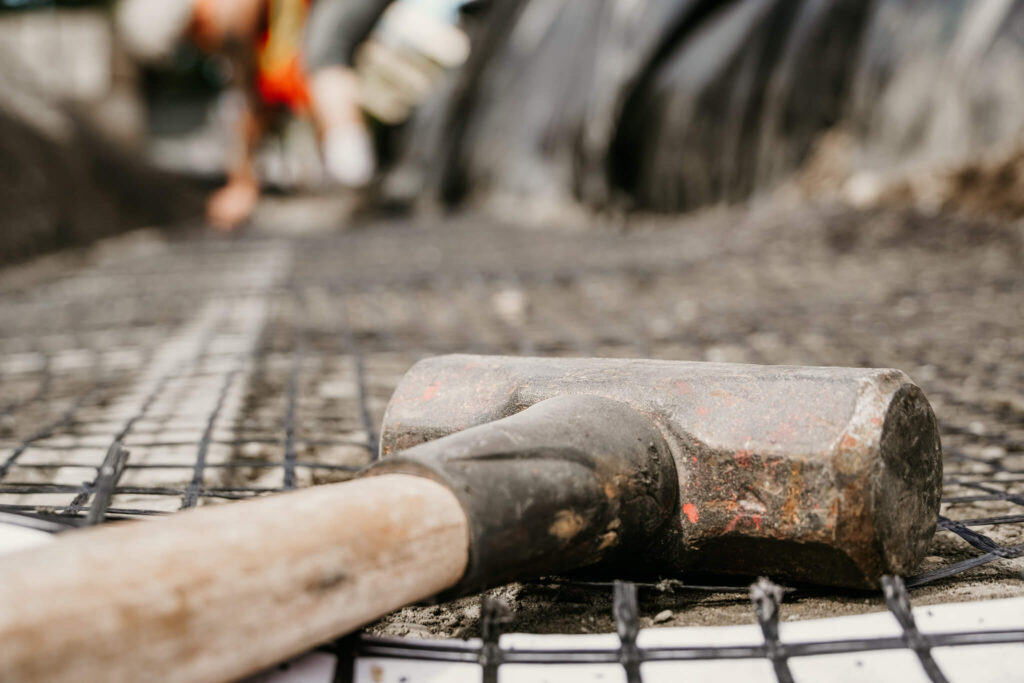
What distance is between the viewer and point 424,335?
2076 millimetres

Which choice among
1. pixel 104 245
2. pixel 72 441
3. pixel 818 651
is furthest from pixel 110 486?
pixel 104 245

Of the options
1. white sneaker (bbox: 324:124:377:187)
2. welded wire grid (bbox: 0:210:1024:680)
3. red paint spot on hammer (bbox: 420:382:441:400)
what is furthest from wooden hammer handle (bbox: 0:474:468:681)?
white sneaker (bbox: 324:124:377:187)

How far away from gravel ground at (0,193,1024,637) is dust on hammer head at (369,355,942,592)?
70 mm

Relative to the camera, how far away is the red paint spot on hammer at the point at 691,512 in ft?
2.26

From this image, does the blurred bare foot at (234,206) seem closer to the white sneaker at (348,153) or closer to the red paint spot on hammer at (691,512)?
the white sneaker at (348,153)

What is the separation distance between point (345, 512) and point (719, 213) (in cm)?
351

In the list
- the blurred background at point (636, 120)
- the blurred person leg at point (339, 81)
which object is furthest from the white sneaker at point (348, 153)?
the blurred background at point (636, 120)

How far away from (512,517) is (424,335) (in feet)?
5.00

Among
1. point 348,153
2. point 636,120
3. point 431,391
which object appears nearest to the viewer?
point 431,391

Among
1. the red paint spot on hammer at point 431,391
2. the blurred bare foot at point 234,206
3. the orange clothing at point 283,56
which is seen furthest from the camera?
the orange clothing at point 283,56

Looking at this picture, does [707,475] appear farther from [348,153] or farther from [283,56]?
[283,56]

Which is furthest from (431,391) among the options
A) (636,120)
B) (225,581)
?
(636,120)

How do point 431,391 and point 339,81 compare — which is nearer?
point 431,391

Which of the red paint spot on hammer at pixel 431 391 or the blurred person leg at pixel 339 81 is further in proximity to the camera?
the blurred person leg at pixel 339 81
